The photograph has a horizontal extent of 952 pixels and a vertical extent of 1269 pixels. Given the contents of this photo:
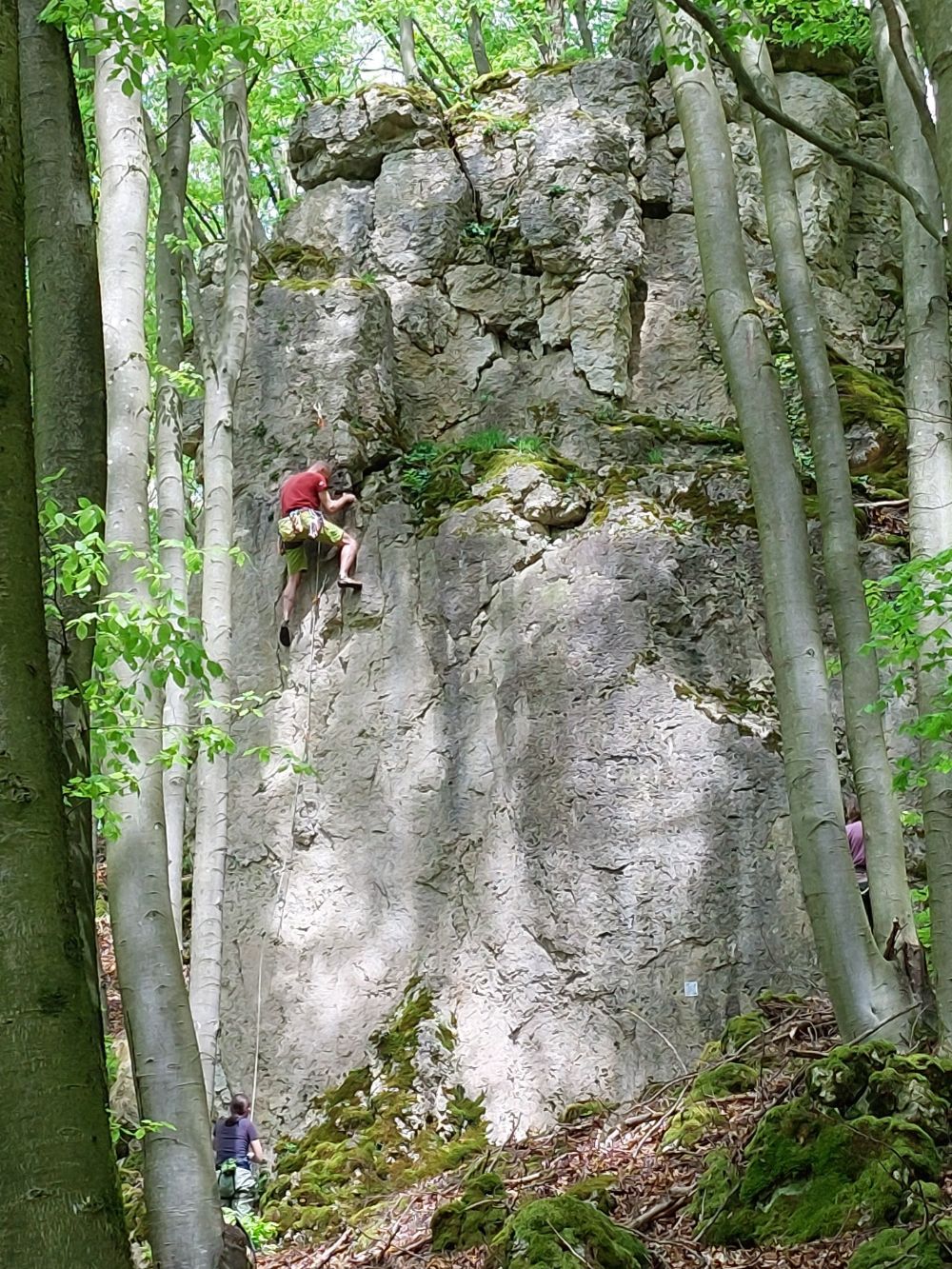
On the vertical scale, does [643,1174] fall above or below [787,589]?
below

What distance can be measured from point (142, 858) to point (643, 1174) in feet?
11.1

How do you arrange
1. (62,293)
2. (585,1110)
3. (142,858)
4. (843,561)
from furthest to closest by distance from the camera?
(585,1110) < (843,561) < (142,858) < (62,293)

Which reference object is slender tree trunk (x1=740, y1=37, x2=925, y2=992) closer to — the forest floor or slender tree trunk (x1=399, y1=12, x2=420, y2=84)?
the forest floor

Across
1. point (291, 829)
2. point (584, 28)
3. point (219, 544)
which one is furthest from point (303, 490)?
point (584, 28)

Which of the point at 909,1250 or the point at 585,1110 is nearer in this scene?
the point at 909,1250

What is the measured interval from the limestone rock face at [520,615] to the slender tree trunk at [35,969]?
699 centimetres

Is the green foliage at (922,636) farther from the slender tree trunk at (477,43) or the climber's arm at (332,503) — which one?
the slender tree trunk at (477,43)

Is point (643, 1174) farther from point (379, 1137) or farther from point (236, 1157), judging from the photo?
point (236, 1157)

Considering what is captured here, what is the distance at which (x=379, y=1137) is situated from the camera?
9070 millimetres

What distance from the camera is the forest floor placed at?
566 cm

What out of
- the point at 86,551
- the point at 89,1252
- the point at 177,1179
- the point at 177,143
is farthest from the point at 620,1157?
the point at 177,143

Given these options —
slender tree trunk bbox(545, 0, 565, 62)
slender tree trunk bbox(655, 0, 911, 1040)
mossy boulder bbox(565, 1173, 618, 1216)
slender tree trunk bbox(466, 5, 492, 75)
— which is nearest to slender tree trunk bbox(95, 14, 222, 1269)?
mossy boulder bbox(565, 1173, 618, 1216)

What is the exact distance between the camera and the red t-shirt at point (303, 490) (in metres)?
11.9

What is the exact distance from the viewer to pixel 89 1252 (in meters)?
2.18
